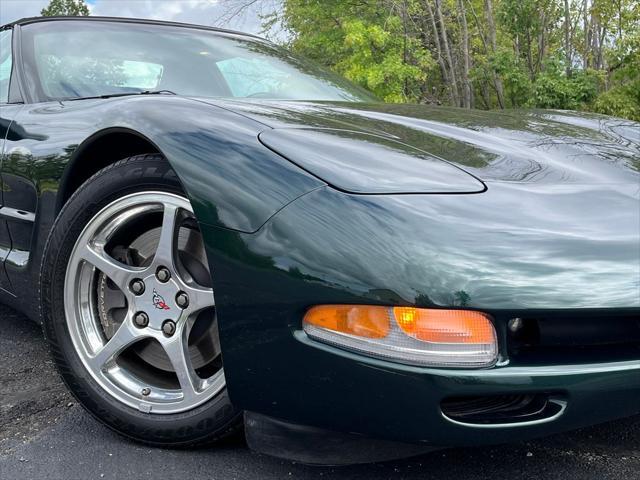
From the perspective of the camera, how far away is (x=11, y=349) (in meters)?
2.66

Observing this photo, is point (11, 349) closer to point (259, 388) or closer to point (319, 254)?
point (259, 388)

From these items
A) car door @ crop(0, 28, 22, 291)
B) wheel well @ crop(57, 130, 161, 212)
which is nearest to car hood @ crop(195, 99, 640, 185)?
wheel well @ crop(57, 130, 161, 212)

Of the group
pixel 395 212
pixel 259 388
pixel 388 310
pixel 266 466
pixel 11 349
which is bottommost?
pixel 11 349

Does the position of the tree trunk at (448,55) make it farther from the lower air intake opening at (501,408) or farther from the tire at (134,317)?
the lower air intake opening at (501,408)

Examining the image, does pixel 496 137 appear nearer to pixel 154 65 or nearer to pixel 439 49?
pixel 154 65

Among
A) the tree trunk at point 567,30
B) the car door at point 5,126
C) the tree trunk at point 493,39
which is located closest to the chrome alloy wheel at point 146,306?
the car door at point 5,126

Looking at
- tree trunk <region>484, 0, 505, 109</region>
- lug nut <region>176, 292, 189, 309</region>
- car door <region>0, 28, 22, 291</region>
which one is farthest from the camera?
tree trunk <region>484, 0, 505, 109</region>

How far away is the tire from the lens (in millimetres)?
1642

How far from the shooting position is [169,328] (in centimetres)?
168

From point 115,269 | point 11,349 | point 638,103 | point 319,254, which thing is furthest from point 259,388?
point 638,103

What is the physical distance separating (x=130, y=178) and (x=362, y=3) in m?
12.7

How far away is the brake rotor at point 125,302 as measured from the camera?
1698mm

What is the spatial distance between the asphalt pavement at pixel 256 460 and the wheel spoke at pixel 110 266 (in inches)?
18.2

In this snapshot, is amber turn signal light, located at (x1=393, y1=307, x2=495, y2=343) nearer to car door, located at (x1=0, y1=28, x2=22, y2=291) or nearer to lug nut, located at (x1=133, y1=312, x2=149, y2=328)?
lug nut, located at (x1=133, y1=312, x2=149, y2=328)
